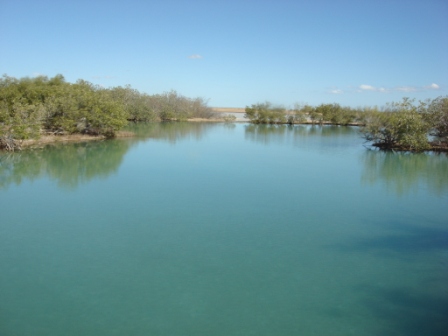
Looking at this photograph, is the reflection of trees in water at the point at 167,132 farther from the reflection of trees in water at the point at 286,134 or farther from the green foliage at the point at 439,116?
the green foliage at the point at 439,116

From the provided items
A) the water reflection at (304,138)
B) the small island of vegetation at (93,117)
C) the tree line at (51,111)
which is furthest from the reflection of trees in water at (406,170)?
the tree line at (51,111)

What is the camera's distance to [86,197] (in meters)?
9.70

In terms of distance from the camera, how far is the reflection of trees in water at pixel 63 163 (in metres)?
12.0

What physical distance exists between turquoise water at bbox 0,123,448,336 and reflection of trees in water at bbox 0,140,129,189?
0.17m

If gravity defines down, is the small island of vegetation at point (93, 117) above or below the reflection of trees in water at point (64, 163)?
above

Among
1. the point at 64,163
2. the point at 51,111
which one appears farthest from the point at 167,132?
the point at 64,163

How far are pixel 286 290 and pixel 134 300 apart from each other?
211cm

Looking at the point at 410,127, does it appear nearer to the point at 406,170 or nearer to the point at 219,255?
the point at 406,170

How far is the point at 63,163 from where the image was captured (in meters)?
14.4

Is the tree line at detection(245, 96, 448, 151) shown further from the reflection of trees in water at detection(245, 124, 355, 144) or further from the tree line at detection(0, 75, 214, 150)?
the tree line at detection(0, 75, 214, 150)

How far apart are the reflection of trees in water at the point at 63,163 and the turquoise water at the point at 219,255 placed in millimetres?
168

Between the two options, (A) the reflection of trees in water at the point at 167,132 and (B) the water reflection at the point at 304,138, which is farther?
(A) the reflection of trees in water at the point at 167,132

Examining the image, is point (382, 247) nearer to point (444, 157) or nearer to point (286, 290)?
point (286, 290)

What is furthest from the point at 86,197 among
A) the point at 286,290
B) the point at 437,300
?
the point at 437,300
